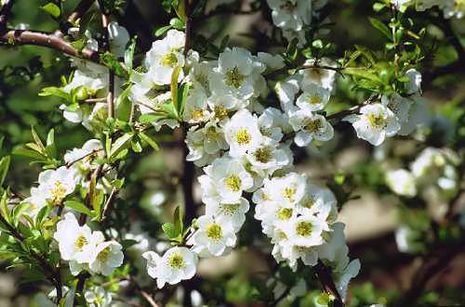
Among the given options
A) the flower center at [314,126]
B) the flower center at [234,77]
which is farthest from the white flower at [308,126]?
the flower center at [234,77]

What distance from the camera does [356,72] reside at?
4.52 feet

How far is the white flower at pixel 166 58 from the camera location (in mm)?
1351

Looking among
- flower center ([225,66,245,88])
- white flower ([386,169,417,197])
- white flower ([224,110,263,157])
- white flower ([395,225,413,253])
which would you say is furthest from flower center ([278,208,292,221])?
white flower ([395,225,413,253])

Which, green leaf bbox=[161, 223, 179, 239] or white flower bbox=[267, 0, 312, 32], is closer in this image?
green leaf bbox=[161, 223, 179, 239]

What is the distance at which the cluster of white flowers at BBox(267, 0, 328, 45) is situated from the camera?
1.60 m

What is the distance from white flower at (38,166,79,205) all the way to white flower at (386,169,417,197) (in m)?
1.22

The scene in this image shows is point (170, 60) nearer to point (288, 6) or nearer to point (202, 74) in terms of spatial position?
point (202, 74)

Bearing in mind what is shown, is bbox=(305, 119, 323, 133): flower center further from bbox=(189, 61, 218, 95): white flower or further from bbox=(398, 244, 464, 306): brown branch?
bbox=(398, 244, 464, 306): brown branch

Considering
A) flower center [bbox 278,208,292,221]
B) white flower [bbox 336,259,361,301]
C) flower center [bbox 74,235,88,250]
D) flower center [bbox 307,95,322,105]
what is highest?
flower center [bbox 307,95,322,105]

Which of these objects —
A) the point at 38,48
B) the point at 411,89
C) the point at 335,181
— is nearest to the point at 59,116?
the point at 38,48

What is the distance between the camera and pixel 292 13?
1.60 m

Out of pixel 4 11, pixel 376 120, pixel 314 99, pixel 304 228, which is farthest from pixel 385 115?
pixel 4 11

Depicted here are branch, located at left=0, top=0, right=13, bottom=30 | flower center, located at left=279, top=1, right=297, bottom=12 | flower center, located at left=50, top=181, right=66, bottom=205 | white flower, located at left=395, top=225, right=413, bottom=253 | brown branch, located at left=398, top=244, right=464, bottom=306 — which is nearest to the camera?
flower center, located at left=50, top=181, right=66, bottom=205

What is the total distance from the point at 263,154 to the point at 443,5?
1.70 feet
